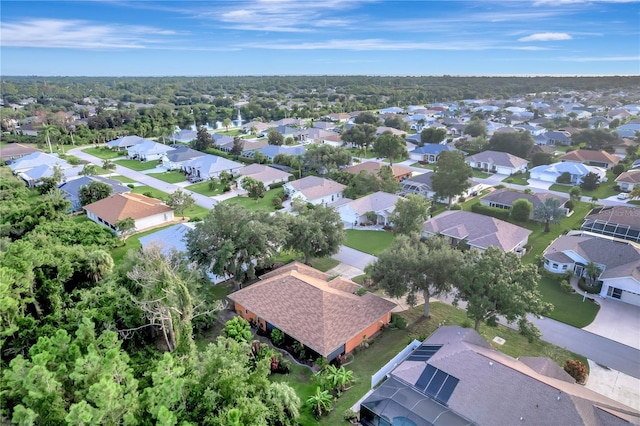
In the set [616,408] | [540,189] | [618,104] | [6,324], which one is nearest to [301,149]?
[540,189]

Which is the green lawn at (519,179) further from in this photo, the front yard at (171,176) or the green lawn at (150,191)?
the front yard at (171,176)

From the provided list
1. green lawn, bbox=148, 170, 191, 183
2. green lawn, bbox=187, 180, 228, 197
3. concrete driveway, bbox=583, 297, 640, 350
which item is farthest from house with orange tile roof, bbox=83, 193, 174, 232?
concrete driveway, bbox=583, 297, 640, 350

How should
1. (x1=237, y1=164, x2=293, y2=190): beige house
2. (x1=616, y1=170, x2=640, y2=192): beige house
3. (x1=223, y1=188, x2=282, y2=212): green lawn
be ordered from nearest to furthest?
1. (x1=223, y1=188, x2=282, y2=212): green lawn
2. (x1=616, y1=170, x2=640, y2=192): beige house
3. (x1=237, y1=164, x2=293, y2=190): beige house

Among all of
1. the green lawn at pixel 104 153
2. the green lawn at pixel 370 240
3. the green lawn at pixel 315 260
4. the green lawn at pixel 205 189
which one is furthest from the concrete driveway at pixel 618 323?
the green lawn at pixel 104 153

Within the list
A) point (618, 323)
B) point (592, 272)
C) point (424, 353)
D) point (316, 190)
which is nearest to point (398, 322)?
point (424, 353)

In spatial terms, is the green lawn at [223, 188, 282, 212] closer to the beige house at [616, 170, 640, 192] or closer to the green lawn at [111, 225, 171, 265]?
the green lawn at [111, 225, 171, 265]

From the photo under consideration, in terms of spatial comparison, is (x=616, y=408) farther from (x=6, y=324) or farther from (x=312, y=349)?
(x=6, y=324)
